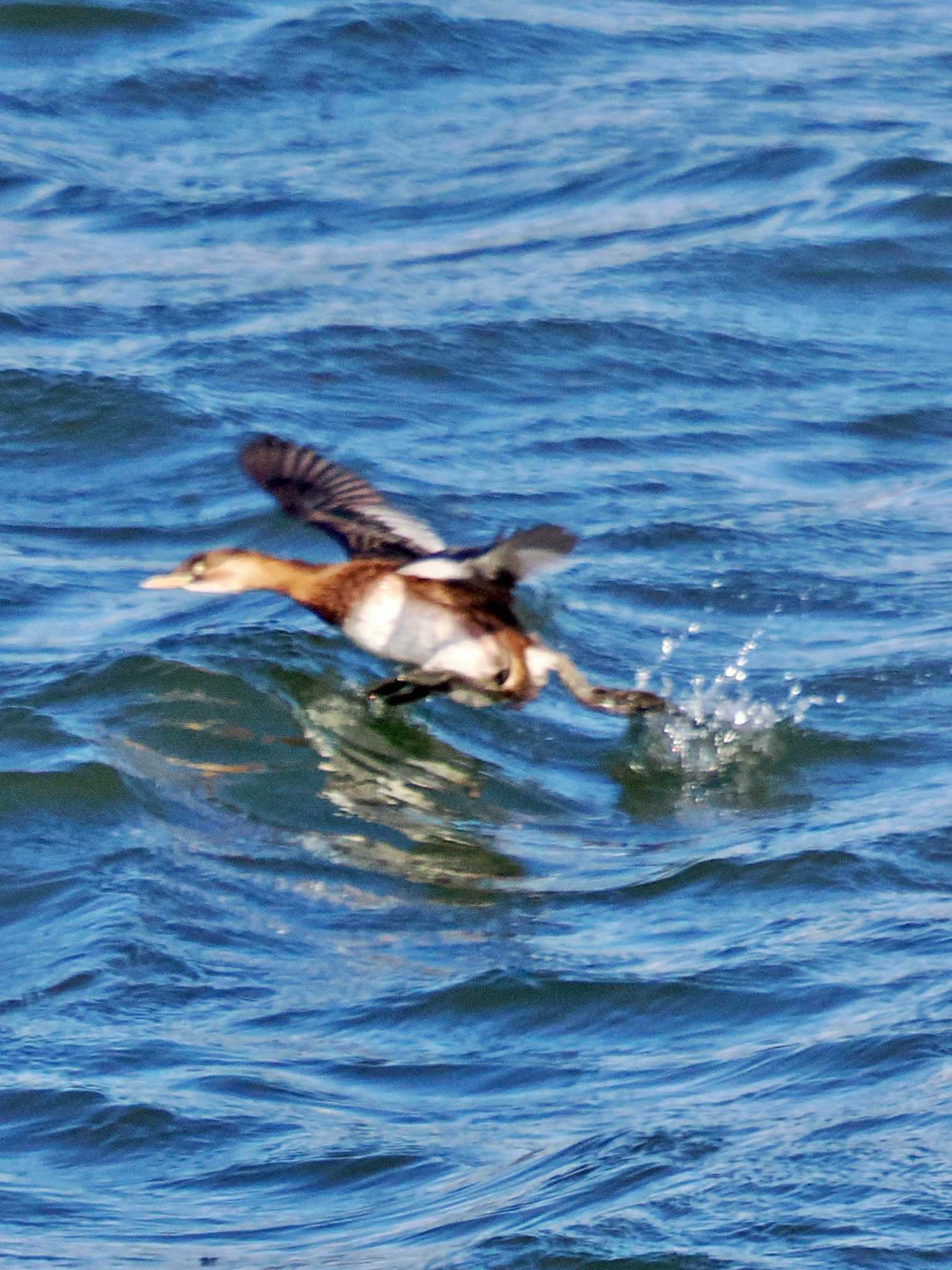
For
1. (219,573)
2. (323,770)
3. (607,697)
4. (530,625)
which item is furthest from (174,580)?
(607,697)

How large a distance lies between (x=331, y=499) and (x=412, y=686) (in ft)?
3.03

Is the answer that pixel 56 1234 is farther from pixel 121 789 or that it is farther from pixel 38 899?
pixel 121 789

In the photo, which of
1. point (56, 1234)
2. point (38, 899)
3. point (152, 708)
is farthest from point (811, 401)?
point (56, 1234)

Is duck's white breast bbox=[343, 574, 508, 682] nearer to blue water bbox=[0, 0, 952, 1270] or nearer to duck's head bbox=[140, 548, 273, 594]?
blue water bbox=[0, 0, 952, 1270]

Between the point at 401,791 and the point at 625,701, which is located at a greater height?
the point at 625,701

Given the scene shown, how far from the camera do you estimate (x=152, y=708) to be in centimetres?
799

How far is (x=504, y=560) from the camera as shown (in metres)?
6.94

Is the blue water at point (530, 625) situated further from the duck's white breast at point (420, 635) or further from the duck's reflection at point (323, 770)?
the duck's white breast at point (420, 635)

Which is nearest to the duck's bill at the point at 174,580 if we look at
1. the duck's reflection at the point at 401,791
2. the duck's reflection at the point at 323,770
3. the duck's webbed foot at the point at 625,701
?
the duck's reflection at the point at 323,770

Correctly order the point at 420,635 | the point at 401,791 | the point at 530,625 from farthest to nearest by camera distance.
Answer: the point at 530,625 < the point at 401,791 < the point at 420,635

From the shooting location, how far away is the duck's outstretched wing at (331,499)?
792 centimetres

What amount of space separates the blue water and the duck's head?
1.09 ft

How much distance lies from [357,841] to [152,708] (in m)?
1.30

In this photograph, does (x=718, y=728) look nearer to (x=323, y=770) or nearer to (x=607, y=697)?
(x=607, y=697)
